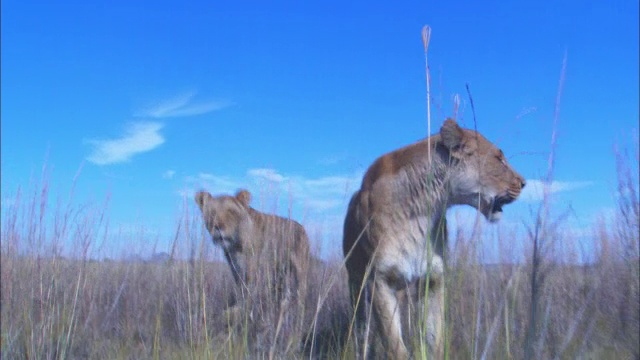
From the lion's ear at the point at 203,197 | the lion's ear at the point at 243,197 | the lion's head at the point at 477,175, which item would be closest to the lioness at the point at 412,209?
the lion's head at the point at 477,175

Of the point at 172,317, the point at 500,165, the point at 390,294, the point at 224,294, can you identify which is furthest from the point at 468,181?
the point at 172,317

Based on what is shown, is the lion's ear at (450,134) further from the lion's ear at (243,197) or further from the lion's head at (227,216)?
the lion's ear at (243,197)

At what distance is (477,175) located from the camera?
16.2ft

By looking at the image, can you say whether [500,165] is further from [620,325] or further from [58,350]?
[58,350]

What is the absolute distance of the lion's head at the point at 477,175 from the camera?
4.86m

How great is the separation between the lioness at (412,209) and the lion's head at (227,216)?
2002 mm

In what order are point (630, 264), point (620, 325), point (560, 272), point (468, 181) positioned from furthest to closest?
point (468, 181) → point (560, 272) → point (630, 264) → point (620, 325)

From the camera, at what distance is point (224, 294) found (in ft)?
16.6

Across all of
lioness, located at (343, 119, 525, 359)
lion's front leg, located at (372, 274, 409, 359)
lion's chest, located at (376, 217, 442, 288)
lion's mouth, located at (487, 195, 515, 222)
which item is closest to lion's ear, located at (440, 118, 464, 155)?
lioness, located at (343, 119, 525, 359)

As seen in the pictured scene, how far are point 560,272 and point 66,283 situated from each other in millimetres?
3295

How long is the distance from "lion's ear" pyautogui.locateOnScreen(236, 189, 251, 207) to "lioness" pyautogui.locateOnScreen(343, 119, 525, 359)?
2430 millimetres

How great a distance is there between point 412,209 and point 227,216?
2.79 m

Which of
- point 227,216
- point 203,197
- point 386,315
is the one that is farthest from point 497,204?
point 227,216

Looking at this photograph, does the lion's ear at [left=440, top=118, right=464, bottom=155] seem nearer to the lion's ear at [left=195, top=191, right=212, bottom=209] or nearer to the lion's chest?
the lion's chest
